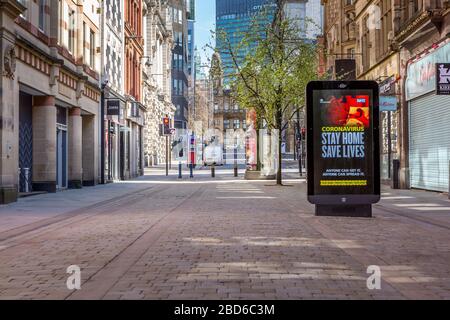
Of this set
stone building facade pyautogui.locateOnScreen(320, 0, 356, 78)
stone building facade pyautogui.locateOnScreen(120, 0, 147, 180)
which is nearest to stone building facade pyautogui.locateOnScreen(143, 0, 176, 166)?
stone building facade pyautogui.locateOnScreen(120, 0, 147, 180)

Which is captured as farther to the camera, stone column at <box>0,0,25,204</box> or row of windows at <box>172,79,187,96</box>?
row of windows at <box>172,79,187,96</box>

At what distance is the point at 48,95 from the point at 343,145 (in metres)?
13.0

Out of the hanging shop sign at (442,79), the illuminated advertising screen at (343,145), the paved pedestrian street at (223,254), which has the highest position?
the hanging shop sign at (442,79)

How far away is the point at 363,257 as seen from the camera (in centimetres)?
764

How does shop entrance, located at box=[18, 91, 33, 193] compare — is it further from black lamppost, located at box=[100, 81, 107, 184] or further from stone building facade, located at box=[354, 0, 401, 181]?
stone building facade, located at box=[354, 0, 401, 181]

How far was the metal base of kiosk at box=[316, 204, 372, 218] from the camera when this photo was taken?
1308cm

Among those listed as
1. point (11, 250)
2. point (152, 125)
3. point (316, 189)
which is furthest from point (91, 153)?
point (152, 125)


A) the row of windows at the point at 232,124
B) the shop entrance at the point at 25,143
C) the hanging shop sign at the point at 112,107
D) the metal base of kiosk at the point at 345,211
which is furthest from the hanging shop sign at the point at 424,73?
the row of windows at the point at 232,124

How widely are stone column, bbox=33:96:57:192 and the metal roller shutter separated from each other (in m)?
13.9

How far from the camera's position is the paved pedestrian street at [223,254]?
18.6ft

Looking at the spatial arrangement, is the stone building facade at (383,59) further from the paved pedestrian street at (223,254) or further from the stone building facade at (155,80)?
the stone building facade at (155,80)

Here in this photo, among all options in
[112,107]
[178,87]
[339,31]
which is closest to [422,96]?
[112,107]

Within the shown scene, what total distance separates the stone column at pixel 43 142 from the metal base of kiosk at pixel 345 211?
1255 cm

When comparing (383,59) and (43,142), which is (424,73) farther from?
(43,142)
